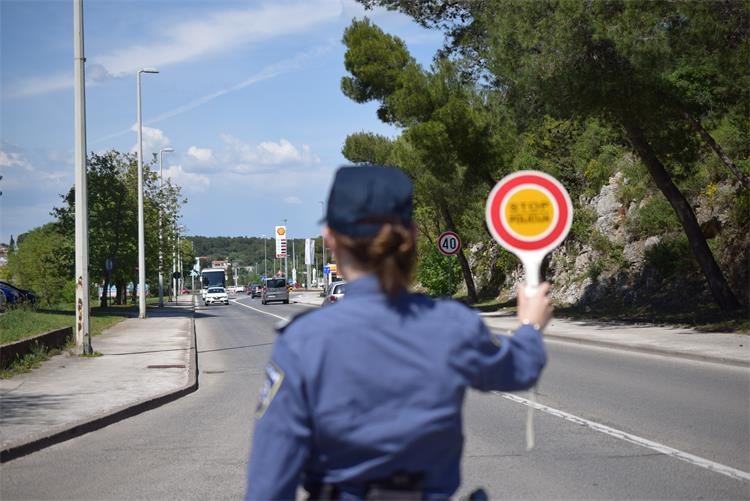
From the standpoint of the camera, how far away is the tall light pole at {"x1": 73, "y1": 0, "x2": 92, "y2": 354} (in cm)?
1844

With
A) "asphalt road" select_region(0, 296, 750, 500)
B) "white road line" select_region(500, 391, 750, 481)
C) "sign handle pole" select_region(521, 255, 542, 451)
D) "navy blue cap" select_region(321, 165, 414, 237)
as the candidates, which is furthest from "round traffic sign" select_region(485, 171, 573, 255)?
"asphalt road" select_region(0, 296, 750, 500)

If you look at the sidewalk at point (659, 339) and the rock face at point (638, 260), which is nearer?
the sidewalk at point (659, 339)

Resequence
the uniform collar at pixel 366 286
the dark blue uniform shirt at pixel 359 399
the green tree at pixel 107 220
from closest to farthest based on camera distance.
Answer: the dark blue uniform shirt at pixel 359 399
the uniform collar at pixel 366 286
the green tree at pixel 107 220

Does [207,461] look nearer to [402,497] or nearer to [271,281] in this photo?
[402,497]

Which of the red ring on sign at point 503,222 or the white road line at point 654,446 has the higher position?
the red ring on sign at point 503,222

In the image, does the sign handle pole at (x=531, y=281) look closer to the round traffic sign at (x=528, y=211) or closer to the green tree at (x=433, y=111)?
the round traffic sign at (x=528, y=211)

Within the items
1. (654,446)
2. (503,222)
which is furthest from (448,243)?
(503,222)

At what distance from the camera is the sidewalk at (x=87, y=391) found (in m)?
9.74

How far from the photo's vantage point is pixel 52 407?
1157cm

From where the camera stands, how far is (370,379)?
2166 mm

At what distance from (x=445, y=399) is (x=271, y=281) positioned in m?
64.1

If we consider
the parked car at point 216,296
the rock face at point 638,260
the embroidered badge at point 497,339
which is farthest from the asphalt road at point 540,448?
the parked car at point 216,296

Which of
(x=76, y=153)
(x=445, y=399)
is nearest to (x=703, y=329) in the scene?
(x=76, y=153)

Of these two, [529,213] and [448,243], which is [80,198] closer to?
[448,243]
